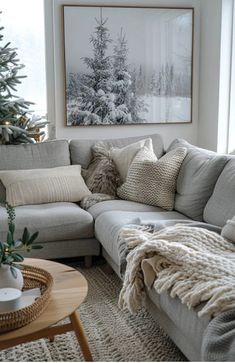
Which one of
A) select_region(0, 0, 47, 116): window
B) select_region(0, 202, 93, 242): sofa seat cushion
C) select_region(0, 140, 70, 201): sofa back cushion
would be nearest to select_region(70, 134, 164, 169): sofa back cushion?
select_region(0, 140, 70, 201): sofa back cushion

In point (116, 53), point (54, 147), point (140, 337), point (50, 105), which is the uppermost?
point (116, 53)

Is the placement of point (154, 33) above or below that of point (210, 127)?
above

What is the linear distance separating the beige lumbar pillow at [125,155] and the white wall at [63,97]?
104 cm

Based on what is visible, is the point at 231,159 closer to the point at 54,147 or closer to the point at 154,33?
the point at 54,147

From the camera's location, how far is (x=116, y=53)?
4.59 meters

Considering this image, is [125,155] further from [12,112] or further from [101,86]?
[101,86]

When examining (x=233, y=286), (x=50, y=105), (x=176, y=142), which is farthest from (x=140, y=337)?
(x=50, y=105)

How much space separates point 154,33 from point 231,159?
2.25 meters

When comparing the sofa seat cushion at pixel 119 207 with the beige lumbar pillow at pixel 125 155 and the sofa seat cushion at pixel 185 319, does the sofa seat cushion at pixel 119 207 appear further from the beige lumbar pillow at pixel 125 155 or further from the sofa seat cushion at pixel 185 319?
the sofa seat cushion at pixel 185 319

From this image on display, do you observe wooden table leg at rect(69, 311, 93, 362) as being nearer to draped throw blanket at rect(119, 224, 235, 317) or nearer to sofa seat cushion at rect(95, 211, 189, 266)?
draped throw blanket at rect(119, 224, 235, 317)

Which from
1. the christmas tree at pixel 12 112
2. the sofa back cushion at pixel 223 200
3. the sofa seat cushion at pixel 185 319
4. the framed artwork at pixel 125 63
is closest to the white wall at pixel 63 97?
the framed artwork at pixel 125 63

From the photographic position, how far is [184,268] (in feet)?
6.30

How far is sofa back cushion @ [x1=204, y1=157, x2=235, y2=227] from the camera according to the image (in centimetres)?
259

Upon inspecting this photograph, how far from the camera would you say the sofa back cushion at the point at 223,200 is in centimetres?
259
